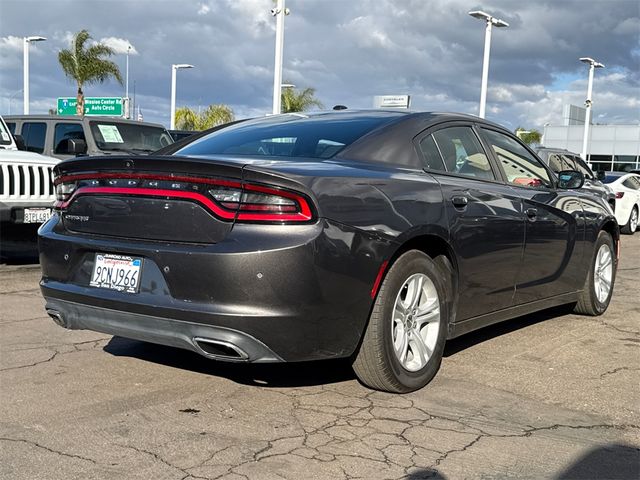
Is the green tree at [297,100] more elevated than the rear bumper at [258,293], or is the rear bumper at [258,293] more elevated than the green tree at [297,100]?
the green tree at [297,100]

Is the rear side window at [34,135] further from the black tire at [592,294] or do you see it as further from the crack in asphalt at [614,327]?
the crack in asphalt at [614,327]

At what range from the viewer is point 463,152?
4.78 meters

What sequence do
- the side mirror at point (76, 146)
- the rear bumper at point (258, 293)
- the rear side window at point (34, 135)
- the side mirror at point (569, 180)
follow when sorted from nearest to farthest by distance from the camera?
the rear bumper at point (258, 293) → the side mirror at point (569, 180) → the side mirror at point (76, 146) → the rear side window at point (34, 135)

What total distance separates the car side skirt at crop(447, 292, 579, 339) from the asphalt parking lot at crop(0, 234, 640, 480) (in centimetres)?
27

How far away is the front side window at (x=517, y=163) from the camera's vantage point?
5148 millimetres

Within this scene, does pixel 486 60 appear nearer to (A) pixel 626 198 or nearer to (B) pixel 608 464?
(A) pixel 626 198

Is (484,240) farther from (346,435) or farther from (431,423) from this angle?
(346,435)

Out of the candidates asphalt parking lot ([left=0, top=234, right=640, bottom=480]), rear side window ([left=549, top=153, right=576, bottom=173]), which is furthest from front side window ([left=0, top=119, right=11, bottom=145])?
rear side window ([left=549, top=153, right=576, bottom=173])

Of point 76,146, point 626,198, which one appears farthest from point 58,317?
point 626,198

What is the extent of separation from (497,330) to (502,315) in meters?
0.94

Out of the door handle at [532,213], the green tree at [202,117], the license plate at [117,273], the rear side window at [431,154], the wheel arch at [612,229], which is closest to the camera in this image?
the license plate at [117,273]

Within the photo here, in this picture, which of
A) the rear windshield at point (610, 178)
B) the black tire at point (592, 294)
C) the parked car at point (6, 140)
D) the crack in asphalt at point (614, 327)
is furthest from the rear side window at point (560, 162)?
the parked car at point (6, 140)

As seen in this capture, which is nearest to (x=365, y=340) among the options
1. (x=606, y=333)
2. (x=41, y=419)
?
(x=41, y=419)

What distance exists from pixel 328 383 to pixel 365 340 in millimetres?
537
